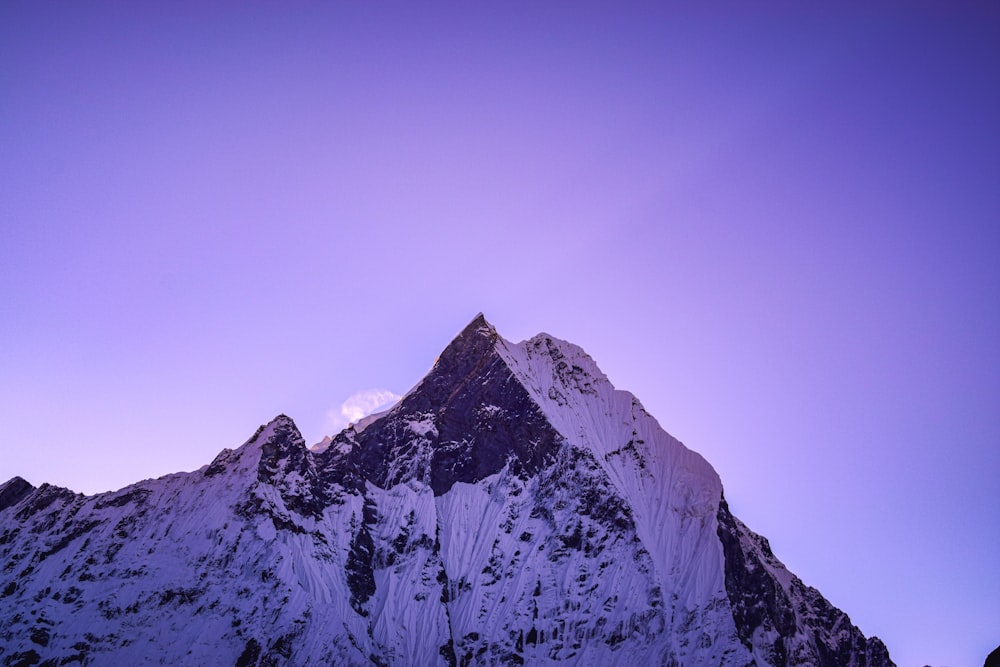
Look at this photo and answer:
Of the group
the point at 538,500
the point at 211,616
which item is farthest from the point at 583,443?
the point at 211,616

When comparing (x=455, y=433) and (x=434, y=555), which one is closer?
(x=434, y=555)

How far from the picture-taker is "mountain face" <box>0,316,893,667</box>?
13050 centimetres

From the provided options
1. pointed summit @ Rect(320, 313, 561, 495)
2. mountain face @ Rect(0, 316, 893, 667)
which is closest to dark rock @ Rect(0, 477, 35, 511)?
mountain face @ Rect(0, 316, 893, 667)

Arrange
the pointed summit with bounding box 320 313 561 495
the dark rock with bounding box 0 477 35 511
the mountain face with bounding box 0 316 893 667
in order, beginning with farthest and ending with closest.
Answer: the pointed summit with bounding box 320 313 561 495 → the dark rock with bounding box 0 477 35 511 → the mountain face with bounding box 0 316 893 667

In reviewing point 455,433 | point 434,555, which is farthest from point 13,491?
point 455,433

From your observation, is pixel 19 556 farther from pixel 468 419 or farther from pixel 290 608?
pixel 468 419

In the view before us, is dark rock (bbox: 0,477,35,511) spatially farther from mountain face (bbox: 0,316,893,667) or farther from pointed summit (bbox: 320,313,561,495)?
pointed summit (bbox: 320,313,561,495)

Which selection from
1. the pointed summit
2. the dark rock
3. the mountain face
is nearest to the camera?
the mountain face

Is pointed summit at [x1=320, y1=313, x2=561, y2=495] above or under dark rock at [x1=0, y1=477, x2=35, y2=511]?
under

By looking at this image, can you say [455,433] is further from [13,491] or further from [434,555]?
[13,491]

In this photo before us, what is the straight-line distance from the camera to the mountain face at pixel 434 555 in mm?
130500

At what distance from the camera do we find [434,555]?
14925cm

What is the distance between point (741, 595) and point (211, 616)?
274 ft

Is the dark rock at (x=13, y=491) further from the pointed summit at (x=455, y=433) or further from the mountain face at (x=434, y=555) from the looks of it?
the pointed summit at (x=455, y=433)
